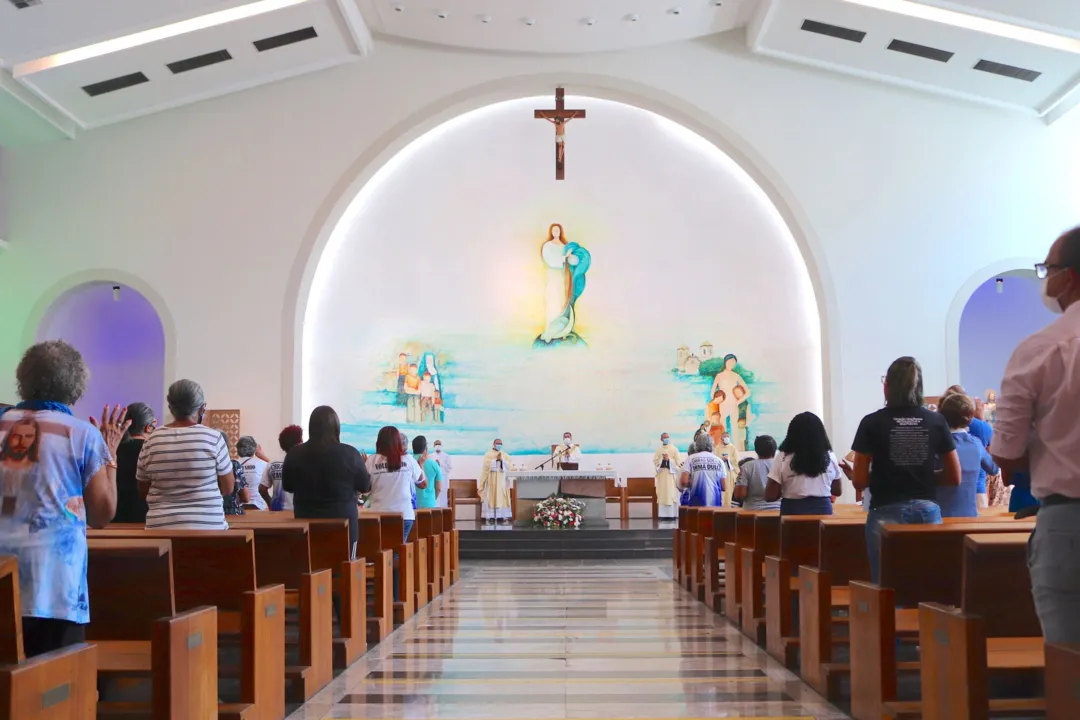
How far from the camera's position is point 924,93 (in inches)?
549

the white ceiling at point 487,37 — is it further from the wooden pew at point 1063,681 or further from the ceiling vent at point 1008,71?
the wooden pew at point 1063,681

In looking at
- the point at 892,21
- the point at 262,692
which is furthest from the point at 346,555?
the point at 892,21

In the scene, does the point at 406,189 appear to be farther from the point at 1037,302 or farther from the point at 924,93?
the point at 1037,302

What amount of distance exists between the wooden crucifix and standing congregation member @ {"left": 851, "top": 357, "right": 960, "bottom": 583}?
970 cm

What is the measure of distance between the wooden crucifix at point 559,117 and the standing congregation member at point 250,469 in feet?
→ 21.5

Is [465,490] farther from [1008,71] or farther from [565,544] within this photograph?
[1008,71]

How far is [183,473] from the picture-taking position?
4395 millimetres

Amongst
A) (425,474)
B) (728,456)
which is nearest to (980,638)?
(425,474)

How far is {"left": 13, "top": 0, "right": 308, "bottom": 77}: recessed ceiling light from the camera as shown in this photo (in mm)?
11508

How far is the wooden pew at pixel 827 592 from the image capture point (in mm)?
4445

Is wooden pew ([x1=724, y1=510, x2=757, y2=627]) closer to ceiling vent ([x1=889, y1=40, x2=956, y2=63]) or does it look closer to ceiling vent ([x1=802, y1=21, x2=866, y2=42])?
ceiling vent ([x1=802, y1=21, x2=866, y2=42])

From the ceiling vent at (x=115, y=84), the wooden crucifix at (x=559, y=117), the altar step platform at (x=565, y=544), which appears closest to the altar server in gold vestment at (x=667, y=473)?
the altar step platform at (x=565, y=544)

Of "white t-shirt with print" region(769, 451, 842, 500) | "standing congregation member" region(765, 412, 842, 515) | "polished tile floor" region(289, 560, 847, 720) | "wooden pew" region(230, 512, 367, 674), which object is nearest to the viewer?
"polished tile floor" region(289, 560, 847, 720)

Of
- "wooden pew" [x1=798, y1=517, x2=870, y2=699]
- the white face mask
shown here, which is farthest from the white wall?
the white face mask
